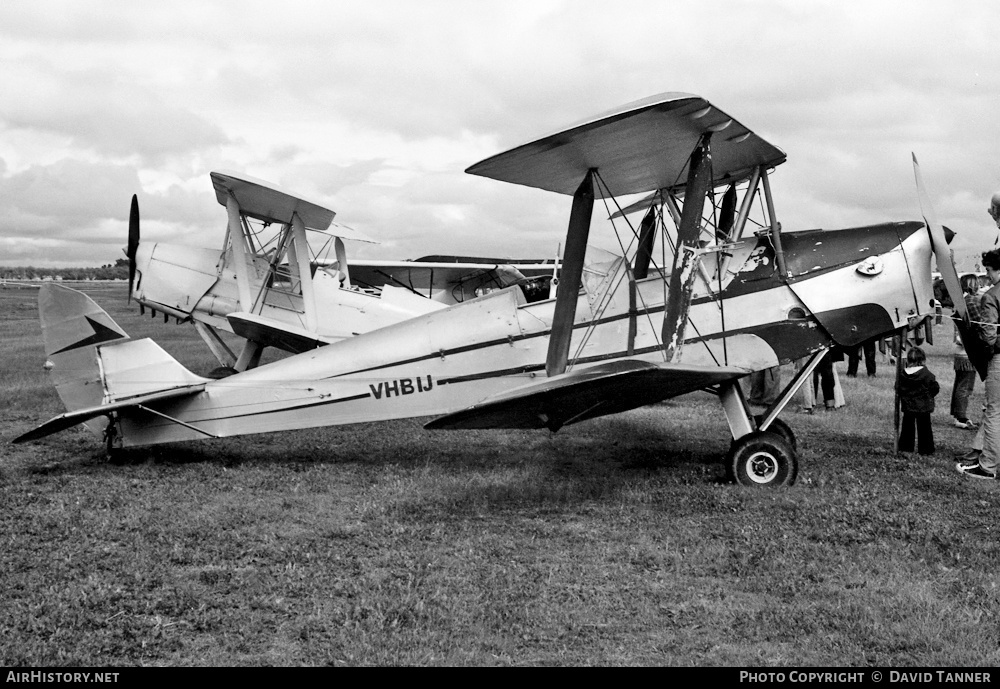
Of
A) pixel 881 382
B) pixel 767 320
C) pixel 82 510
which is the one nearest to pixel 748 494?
pixel 767 320

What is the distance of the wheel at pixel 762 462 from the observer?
19.2ft

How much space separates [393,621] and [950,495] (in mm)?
4414

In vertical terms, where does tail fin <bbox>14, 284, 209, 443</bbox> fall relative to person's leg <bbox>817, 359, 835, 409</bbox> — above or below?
above

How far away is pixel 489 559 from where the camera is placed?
4484 millimetres

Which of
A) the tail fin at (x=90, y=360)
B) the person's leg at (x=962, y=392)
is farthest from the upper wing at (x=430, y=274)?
the tail fin at (x=90, y=360)

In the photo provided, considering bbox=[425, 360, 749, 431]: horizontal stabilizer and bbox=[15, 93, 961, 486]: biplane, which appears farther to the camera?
bbox=[15, 93, 961, 486]: biplane

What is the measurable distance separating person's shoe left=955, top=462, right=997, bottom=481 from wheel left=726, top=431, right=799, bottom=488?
1.68 metres

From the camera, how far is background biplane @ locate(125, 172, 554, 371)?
10.7 metres

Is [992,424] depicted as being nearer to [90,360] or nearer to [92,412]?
[92,412]

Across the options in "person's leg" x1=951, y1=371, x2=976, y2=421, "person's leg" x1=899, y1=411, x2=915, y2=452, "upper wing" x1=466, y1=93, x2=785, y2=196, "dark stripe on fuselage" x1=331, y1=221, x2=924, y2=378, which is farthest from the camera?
"person's leg" x1=951, y1=371, x2=976, y2=421

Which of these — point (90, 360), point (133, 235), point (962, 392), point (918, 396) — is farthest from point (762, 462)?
point (133, 235)

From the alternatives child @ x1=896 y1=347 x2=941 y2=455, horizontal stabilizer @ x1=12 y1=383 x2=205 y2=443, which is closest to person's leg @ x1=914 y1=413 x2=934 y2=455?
child @ x1=896 y1=347 x2=941 y2=455

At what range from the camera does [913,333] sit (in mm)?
7332

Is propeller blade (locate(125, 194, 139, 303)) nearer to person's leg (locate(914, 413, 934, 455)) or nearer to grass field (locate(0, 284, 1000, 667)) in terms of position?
grass field (locate(0, 284, 1000, 667))
